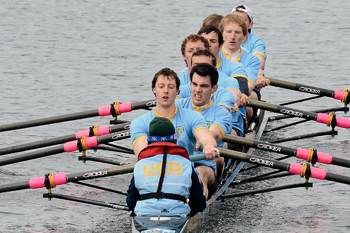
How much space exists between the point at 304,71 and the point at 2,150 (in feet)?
40.6

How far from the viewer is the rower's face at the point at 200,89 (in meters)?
9.20

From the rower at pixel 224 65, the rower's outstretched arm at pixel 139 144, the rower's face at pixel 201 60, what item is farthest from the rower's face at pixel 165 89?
the rower at pixel 224 65

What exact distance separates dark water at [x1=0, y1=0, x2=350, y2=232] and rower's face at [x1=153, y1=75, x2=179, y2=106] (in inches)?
62.1

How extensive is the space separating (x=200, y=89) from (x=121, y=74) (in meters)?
11.8

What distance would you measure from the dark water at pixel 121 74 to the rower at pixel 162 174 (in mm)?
1430

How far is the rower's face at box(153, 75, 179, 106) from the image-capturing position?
330 inches

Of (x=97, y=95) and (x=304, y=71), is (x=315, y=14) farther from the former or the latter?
(x=97, y=95)

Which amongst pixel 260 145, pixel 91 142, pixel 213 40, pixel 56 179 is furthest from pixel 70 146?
pixel 260 145

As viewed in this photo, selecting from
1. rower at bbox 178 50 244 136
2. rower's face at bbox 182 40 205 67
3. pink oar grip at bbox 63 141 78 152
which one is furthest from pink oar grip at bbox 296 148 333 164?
pink oar grip at bbox 63 141 78 152

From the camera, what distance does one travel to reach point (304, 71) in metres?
21.7

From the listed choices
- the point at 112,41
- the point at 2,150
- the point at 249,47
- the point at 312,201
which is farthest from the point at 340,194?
the point at 112,41

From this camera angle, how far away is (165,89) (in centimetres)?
837

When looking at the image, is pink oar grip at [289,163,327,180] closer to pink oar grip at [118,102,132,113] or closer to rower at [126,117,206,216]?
rower at [126,117,206,216]

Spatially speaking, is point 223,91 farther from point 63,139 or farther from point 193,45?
point 63,139
